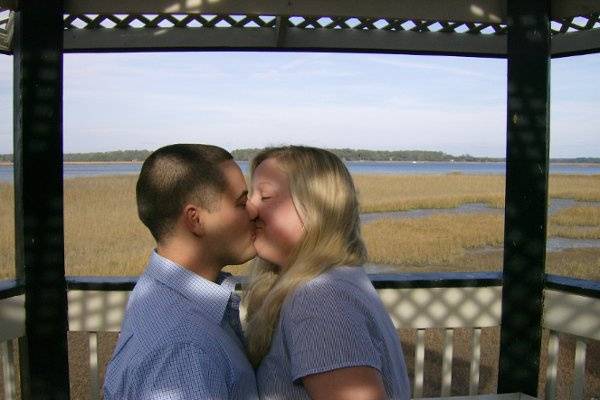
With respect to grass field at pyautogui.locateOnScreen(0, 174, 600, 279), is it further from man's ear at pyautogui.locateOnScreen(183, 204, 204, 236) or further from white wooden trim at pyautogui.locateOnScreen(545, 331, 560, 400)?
man's ear at pyautogui.locateOnScreen(183, 204, 204, 236)

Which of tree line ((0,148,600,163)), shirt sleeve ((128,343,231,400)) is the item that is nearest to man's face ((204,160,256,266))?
shirt sleeve ((128,343,231,400))

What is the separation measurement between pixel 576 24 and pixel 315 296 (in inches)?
100

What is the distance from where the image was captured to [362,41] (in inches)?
121

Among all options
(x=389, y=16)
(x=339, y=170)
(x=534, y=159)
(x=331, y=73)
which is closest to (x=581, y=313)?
(x=534, y=159)

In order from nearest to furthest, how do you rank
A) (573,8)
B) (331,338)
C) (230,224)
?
(331,338) → (230,224) → (573,8)

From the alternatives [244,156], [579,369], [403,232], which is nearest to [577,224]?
[403,232]

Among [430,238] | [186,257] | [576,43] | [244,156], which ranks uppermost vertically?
[576,43]

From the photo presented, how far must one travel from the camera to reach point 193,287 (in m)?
1.20

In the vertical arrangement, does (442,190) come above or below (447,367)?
above

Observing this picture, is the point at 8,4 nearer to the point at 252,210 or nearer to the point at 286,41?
the point at 286,41

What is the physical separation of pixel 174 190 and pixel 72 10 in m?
1.68

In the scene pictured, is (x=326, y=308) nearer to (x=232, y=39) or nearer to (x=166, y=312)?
(x=166, y=312)

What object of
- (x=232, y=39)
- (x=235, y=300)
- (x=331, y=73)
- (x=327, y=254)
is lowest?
(x=235, y=300)

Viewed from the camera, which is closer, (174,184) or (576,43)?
(174,184)
